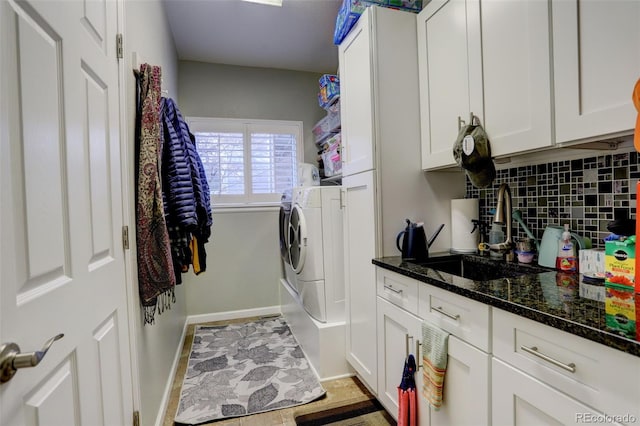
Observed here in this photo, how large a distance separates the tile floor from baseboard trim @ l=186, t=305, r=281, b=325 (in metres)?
1.02

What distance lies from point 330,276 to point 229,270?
158cm

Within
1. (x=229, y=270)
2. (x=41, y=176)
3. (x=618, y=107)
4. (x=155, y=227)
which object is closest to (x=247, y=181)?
(x=229, y=270)

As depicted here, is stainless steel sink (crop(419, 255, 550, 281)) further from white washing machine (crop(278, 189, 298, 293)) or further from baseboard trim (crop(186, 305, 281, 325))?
baseboard trim (crop(186, 305, 281, 325))

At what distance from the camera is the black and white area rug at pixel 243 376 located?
6.36 ft

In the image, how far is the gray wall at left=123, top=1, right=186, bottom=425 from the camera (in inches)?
55.2

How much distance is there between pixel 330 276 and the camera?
7.57 feet

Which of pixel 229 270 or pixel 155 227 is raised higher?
pixel 155 227

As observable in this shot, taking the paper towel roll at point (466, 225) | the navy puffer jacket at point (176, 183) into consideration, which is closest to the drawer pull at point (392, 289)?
the paper towel roll at point (466, 225)

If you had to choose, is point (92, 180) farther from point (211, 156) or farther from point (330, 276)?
point (211, 156)

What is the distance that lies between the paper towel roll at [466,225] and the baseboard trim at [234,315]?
2.36 m

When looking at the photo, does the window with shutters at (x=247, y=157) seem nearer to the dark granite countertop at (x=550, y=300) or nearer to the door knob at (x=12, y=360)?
the dark granite countertop at (x=550, y=300)

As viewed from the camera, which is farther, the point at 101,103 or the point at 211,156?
the point at 211,156

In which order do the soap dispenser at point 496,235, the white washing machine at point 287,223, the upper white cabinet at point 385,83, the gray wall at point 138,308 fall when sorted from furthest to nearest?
the white washing machine at point 287,223, the upper white cabinet at point 385,83, the soap dispenser at point 496,235, the gray wall at point 138,308

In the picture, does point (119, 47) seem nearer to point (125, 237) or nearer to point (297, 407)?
point (125, 237)
